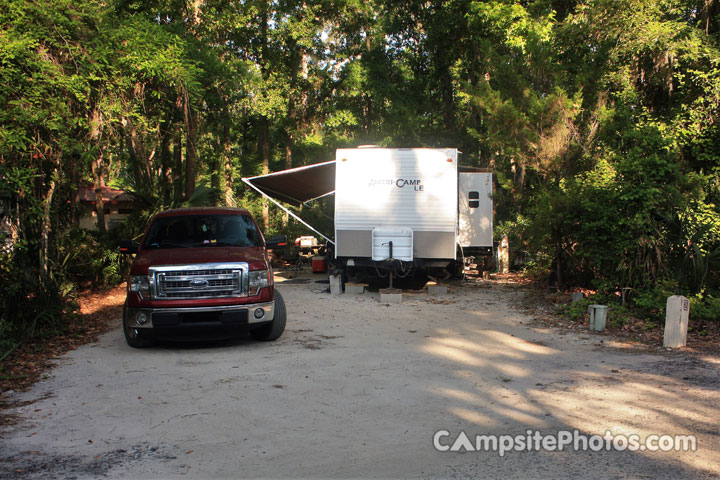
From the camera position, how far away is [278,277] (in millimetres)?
18016

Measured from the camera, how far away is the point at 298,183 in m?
16.9

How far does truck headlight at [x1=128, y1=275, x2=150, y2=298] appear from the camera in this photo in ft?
25.3

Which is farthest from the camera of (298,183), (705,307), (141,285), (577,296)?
(298,183)

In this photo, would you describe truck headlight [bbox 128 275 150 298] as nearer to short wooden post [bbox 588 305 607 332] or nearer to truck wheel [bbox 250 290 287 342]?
truck wheel [bbox 250 290 287 342]

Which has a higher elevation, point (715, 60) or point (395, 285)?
point (715, 60)

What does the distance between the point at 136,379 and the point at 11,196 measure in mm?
3740

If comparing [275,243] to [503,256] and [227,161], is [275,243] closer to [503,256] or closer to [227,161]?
[503,256]

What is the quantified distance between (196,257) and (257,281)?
34.0 inches

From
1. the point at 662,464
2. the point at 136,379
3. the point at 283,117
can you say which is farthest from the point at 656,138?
the point at 283,117

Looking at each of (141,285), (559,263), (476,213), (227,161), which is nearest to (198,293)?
(141,285)

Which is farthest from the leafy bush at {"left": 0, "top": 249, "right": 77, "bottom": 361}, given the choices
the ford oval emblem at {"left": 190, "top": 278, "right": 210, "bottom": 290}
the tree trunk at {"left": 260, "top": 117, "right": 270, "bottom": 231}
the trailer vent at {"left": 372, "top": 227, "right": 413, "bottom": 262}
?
the tree trunk at {"left": 260, "top": 117, "right": 270, "bottom": 231}

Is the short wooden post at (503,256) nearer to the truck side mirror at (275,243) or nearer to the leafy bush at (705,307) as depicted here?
the leafy bush at (705,307)

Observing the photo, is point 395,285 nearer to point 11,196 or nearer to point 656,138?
point 656,138

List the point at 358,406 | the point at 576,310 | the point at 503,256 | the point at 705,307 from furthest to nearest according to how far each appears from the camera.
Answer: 1. the point at 503,256
2. the point at 576,310
3. the point at 705,307
4. the point at 358,406
